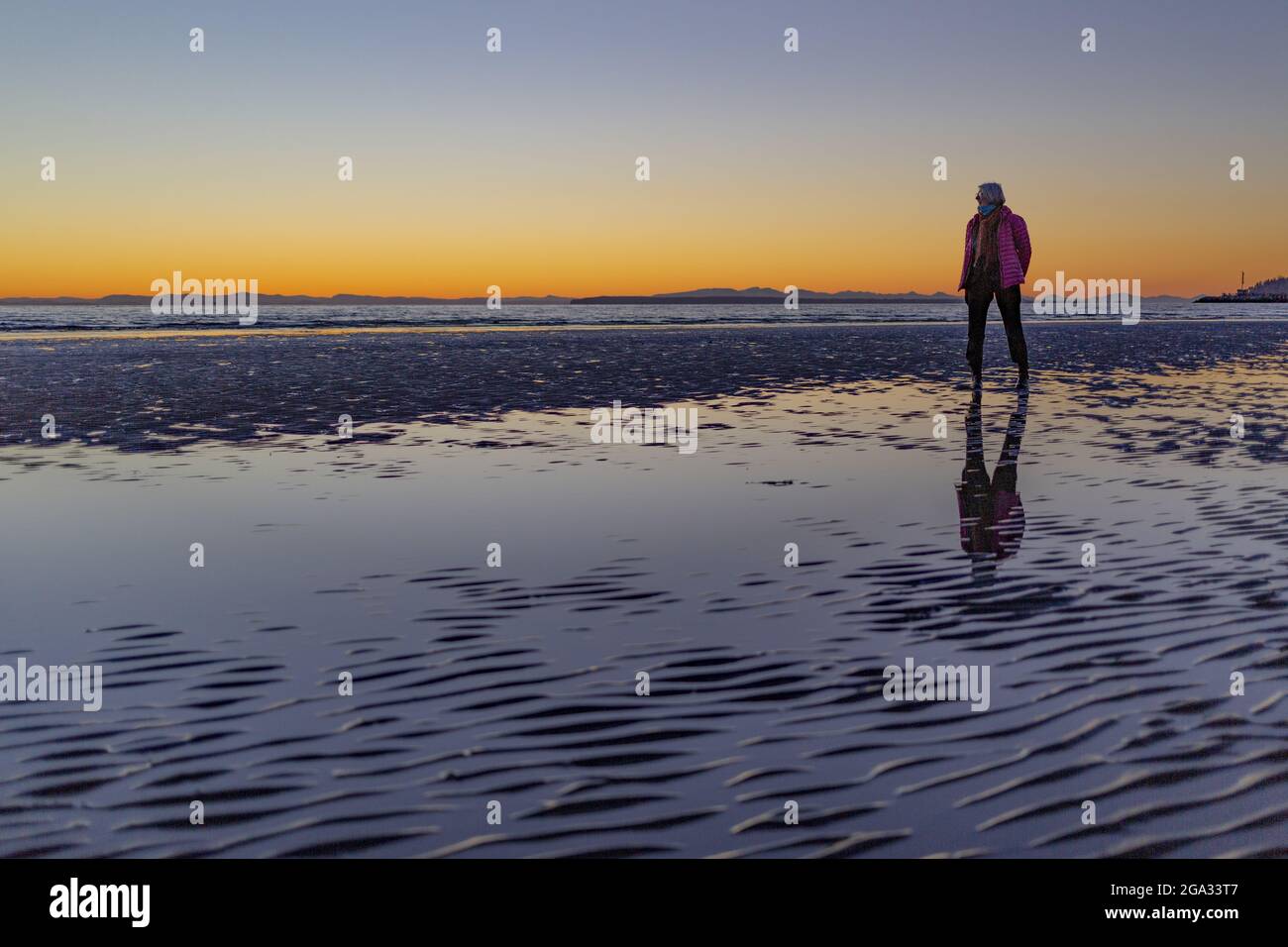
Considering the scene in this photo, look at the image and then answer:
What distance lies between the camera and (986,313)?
18.8 metres

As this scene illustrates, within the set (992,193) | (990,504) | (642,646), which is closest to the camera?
(642,646)

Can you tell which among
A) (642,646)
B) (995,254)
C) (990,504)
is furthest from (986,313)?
(642,646)

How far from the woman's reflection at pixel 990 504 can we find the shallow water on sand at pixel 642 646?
0.11 meters

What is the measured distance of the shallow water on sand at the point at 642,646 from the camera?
3.83 m

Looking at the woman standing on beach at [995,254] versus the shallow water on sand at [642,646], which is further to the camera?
the woman standing on beach at [995,254]

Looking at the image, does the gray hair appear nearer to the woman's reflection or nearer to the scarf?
the scarf

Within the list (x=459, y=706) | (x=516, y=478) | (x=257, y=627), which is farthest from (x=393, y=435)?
(x=459, y=706)

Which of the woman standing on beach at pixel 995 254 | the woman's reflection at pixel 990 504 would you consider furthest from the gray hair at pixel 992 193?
the woman's reflection at pixel 990 504

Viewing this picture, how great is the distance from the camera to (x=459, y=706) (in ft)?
15.9

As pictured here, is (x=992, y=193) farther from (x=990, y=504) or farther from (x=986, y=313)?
(x=990, y=504)

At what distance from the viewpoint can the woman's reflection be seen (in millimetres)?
7754

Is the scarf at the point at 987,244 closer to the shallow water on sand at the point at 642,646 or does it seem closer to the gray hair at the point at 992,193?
the gray hair at the point at 992,193

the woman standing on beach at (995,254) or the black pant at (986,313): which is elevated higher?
the woman standing on beach at (995,254)

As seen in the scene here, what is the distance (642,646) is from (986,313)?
48.2 feet
